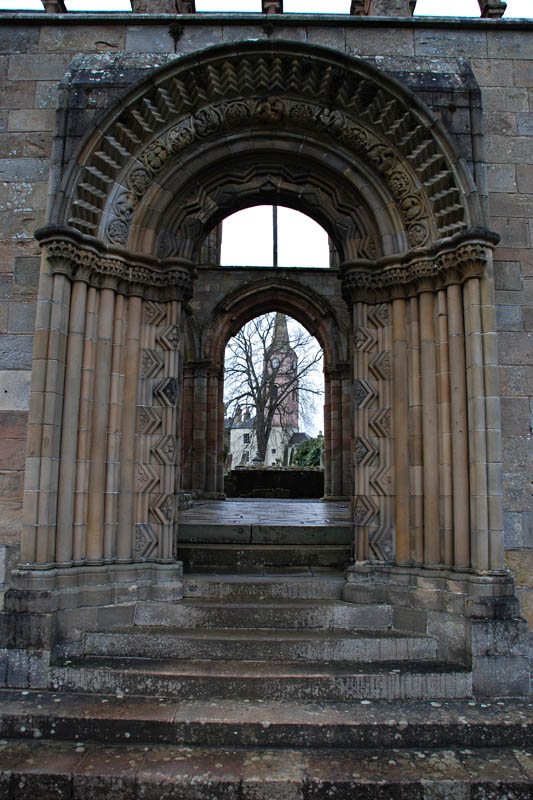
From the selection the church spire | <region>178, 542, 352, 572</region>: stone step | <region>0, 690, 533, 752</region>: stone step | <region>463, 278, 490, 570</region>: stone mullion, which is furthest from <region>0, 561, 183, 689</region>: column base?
the church spire

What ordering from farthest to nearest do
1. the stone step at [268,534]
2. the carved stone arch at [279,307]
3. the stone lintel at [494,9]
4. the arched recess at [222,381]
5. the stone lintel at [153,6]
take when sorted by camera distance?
the carved stone arch at [279,307] < the arched recess at [222,381] < the stone lintel at [153,6] < the stone step at [268,534] < the stone lintel at [494,9]

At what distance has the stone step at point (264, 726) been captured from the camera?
3949 millimetres

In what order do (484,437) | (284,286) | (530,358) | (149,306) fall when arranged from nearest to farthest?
(484,437) < (530,358) < (149,306) < (284,286)

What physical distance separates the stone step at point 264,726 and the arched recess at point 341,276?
125 cm

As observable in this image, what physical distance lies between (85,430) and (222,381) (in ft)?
34.9

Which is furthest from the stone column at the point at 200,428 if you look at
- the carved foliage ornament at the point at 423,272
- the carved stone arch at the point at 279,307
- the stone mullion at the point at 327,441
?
the carved foliage ornament at the point at 423,272

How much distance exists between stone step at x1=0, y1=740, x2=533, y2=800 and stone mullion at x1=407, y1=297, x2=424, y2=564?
175 cm

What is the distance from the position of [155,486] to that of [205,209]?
9.23 feet

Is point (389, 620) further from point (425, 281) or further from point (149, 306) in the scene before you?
point (149, 306)

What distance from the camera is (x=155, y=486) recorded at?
5496 mm

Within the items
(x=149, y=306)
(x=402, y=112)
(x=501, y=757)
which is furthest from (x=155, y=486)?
(x=402, y=112)

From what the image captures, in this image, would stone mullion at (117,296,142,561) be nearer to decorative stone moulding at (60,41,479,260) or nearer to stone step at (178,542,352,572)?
decorative stone moulding at (60,41,479,260)

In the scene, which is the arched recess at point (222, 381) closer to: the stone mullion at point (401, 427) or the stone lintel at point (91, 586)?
the stone lintel at point (91, 586)

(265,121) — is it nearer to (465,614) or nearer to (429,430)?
(429,430)
